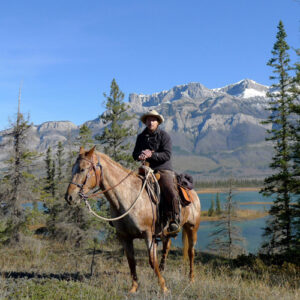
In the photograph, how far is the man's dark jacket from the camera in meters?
6.53

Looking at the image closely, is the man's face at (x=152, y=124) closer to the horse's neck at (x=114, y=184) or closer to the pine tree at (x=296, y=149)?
the horse's neck at (x=114, y=184)

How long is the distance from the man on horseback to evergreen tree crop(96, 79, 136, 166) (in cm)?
2041

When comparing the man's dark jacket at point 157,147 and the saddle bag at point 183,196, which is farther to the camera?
the saddle bag at point 183,196

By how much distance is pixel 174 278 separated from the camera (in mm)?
7004

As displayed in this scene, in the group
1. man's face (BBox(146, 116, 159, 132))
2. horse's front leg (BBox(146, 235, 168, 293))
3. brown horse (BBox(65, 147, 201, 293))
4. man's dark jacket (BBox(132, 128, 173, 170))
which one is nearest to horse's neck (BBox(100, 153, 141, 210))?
brown horse (BBox(65, 147, 201, 293))

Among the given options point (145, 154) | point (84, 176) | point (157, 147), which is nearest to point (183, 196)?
point (157, 147)

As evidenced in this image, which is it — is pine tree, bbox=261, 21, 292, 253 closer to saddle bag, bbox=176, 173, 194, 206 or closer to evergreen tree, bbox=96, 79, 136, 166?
evergreen tree, bbox=96, 79, 136, 166

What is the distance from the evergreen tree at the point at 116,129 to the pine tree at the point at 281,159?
41.5 feet

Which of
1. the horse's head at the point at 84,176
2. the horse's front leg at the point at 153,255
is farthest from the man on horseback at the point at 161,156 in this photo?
the horse's head at the point at 84,176

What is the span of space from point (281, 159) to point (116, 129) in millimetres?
14579

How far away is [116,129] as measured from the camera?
1081 inches

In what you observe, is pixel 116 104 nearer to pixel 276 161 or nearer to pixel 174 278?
pixel 276 161

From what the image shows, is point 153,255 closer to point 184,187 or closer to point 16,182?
point 184,187

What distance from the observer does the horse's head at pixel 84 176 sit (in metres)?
5.18
